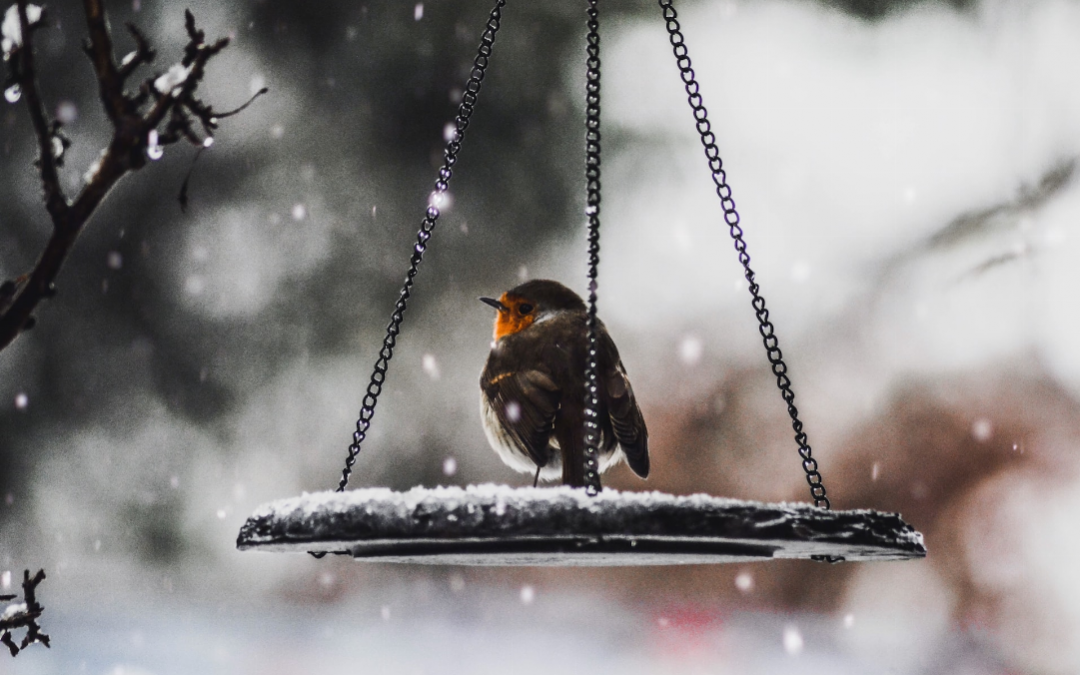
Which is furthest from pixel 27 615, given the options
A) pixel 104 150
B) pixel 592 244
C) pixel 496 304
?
pixel 496 304

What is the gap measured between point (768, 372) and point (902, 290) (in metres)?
0.68

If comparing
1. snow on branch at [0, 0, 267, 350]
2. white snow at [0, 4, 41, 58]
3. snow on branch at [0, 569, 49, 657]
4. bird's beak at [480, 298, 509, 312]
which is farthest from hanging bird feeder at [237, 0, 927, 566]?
bird's beak at [480, 298, 509, 312]

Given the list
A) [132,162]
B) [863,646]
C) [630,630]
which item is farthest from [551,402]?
[863,646]

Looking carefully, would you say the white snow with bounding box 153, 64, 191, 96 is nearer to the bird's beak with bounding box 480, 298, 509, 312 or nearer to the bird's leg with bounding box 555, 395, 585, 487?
the bird's leg with bounding box 555, 395, 585, 487

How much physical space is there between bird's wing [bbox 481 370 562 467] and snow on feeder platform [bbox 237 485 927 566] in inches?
22.5

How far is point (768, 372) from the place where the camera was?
14.0 feet

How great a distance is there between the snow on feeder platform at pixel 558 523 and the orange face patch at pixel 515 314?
3.89 feet

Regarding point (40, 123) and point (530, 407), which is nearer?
point (40, 123)

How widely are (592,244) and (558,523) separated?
59 cm

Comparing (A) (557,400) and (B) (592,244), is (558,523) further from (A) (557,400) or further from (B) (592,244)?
(A) (557,400)

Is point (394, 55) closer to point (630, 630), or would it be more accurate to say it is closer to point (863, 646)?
point (630, 630)

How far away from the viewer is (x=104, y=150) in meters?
1.06

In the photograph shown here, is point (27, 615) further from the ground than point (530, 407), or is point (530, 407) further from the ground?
point (530, 407)

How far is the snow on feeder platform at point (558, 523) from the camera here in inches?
40.8
